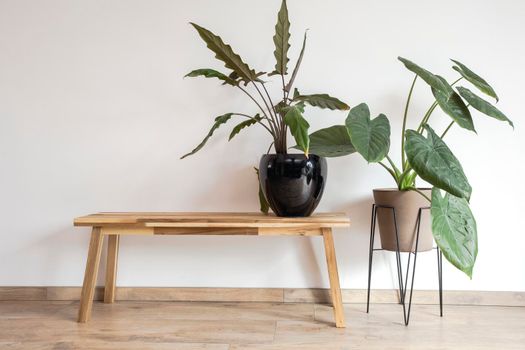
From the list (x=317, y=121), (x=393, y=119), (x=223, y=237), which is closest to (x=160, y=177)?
(x=223, y=237)

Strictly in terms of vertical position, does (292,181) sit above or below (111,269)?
above

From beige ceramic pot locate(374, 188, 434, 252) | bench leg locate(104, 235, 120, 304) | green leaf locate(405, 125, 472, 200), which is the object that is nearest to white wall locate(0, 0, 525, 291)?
bench leg locate(104, 235, 120, 304)

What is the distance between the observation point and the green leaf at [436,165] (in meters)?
1.58

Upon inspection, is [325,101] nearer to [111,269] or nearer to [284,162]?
[284,162]

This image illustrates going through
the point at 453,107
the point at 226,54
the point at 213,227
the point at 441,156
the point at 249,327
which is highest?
the point at 226,54

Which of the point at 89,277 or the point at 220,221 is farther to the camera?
the point at 89,277

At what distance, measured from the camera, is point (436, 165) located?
1.61 m

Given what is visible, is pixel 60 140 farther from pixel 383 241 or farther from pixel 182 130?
pixel 383 241

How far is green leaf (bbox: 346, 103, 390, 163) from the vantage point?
1.60 metres

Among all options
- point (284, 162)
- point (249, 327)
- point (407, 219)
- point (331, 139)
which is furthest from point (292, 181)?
point (249, 327)

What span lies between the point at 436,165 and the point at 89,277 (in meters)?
1.35

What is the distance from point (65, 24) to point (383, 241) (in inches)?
67.5

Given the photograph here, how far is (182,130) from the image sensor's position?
2.31 m

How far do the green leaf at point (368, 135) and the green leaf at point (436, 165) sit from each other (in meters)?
0.08
